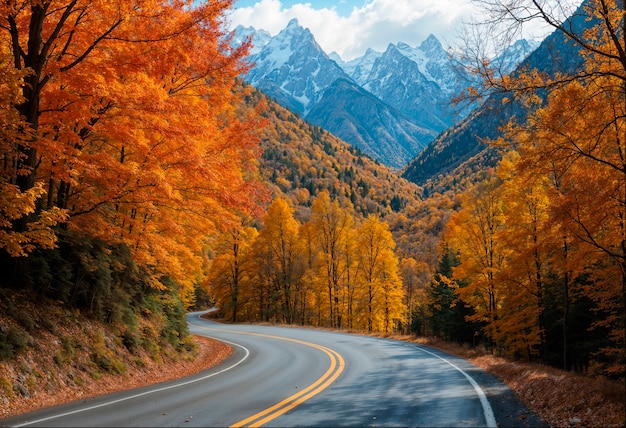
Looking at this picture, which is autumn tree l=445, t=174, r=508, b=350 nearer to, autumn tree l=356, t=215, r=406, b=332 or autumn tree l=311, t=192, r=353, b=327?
autumn tree l=356, t=215, r=406, b=332

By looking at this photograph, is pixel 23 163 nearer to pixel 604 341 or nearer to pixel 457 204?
pixel 604 341

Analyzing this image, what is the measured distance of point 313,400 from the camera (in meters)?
8.91

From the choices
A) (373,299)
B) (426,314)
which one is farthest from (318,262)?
(426,314)

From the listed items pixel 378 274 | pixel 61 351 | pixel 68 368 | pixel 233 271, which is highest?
pixel 233 271

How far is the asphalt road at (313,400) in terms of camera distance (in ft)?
23.9

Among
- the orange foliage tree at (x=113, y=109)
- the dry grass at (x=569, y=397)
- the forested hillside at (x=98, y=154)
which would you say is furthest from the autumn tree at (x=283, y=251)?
the dry grass at (x=569, y=397)

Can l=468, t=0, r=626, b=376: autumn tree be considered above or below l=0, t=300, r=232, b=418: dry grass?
above

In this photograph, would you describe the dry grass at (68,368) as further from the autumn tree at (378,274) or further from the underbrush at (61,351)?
the autumn tree at (378,274)

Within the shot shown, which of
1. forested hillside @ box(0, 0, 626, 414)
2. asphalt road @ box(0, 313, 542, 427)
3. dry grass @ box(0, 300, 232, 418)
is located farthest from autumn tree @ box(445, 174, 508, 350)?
dry grass @ box(0, 300, 232, 418)

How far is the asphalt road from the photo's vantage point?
7273mm

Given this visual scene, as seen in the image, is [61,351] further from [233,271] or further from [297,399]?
[233,271]

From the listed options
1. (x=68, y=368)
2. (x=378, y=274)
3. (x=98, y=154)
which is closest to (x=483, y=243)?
(x=378, y=274)

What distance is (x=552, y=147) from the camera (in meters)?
8.82

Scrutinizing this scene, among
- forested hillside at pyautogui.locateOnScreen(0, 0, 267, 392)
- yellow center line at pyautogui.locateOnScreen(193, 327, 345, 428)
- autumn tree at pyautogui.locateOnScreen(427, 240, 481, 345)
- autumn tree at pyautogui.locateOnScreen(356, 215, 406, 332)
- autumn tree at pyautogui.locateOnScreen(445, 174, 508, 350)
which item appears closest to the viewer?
yellow center line at pyautogui.locateOnScreen(193, 327, 345, 428)
